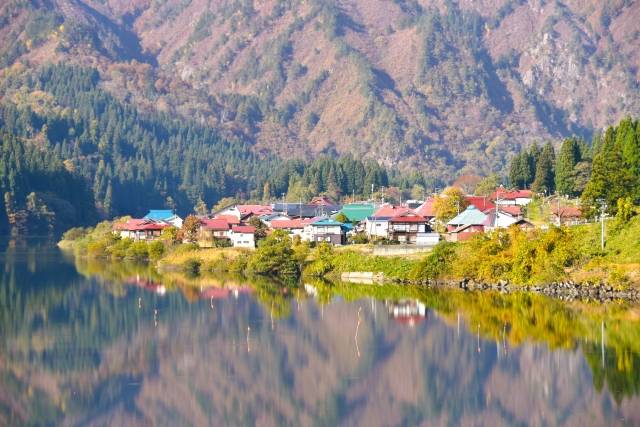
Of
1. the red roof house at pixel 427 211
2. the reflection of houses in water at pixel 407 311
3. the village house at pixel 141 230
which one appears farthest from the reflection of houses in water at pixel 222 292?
the village house at pixel 141 230

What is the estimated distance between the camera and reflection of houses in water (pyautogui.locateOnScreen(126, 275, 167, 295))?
63847 mm

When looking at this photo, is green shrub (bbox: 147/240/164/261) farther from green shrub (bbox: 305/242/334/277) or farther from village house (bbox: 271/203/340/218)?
village house (bbox: 271/203/340/218)

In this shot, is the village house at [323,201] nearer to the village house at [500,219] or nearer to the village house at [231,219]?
the village house at [231,219]

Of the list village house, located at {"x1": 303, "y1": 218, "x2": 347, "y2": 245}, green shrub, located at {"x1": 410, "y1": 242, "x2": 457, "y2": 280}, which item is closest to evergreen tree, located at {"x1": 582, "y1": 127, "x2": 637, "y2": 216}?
green shrub, located at {"x1": 410, "y1": 242, "x2": 457, "y2": 280}

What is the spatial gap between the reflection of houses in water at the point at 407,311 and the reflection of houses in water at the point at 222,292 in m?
8.39

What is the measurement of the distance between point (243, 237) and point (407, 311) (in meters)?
30.2

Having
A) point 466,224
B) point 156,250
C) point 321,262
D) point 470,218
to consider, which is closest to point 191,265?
point 156,250

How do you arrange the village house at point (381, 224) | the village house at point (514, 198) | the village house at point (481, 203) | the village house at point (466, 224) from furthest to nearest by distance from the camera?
the village house at point (514, 198) → the village house at point (481, 203) → the village house at point (381, 224) → the village house at point (466, 224)

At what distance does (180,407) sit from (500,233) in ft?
107

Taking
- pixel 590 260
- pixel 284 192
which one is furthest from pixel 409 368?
pixel 284 192

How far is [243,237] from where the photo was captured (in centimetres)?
8281

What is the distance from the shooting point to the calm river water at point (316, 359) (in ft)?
119

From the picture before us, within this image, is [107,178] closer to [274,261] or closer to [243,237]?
[243,237]

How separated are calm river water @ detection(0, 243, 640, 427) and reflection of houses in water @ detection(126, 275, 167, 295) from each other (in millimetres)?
1351
